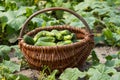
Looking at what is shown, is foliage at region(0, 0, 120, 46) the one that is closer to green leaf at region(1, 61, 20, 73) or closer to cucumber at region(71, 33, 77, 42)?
cucumber at region(71, 33, 77, 42)

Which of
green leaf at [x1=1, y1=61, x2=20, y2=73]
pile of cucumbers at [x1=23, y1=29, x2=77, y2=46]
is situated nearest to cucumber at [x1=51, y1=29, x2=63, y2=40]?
pile of cucumbers at [x1=23, y1=29, x2=77, y2=46]

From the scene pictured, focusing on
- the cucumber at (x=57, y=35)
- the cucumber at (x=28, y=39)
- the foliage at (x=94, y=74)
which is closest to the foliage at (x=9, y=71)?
the cucumber at (x=28, y=39)

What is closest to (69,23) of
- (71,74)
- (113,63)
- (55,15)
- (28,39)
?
(55,15)

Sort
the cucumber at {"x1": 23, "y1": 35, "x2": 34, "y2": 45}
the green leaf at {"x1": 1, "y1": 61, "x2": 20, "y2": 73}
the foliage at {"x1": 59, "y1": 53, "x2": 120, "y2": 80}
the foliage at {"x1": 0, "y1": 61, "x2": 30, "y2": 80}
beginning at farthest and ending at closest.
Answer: the cucumber at {"x1": 23, "y1": 35, "x2": 34, "y2": 45}, the green leaf at {"x1": 1, "y1": 61, "x2": 20, "y2": 73}, the foliage at {"x1": 0, "y1": 61, "x2": 30, "y2": 80}, the foliage at {"x1": 59, "y1": 53, "x2": 120, "y2": 80}

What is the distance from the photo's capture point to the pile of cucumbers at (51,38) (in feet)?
11.5

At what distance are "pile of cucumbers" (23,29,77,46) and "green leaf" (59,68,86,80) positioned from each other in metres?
0.34

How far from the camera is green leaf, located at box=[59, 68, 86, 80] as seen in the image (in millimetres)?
3184

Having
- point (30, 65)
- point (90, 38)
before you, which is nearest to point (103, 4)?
point (90, 38)

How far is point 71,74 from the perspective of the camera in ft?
10.6

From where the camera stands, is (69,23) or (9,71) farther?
(69,23)

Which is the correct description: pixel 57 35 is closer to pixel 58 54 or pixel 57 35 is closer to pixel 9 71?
pixel 58 54

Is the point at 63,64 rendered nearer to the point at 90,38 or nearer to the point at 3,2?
the point at 90,38

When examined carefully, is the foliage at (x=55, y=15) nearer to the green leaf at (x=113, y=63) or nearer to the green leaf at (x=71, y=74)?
the green leaf at (x=113, y=63)

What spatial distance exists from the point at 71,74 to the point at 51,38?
0.54 meters
